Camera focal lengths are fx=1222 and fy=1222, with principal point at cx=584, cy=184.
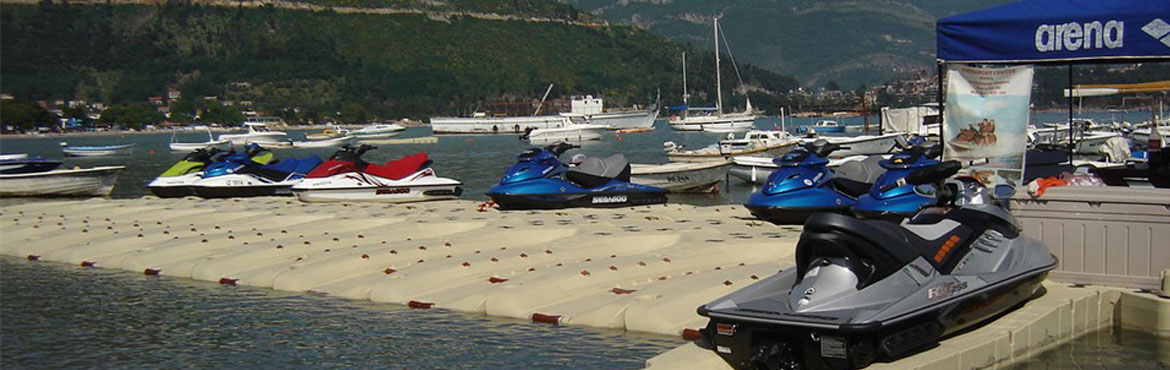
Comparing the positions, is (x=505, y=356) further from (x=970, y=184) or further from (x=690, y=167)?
(x=690, y=167)

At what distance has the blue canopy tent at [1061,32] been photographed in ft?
39.1

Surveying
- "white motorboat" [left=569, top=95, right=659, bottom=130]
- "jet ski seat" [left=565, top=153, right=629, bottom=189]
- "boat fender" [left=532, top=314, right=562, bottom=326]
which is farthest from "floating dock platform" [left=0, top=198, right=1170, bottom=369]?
"white motorboat" [left=569, top=95, right=659, bottom=130]

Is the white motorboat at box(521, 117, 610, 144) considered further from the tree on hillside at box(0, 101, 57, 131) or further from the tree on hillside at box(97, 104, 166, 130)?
the tree on hillside at box(97, 104, 166, 130)

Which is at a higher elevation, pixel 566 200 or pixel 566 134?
pixel 566 200

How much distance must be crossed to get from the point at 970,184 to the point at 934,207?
2.42 feet

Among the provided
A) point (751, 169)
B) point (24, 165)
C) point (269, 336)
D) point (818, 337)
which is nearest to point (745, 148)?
point (751, 169)

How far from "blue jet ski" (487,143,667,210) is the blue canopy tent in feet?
30.4

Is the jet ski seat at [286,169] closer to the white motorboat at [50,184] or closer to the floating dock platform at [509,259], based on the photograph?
the floating dock platform at [509,259]

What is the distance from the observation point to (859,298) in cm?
801

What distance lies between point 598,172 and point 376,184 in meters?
5.47

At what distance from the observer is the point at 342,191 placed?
80.9ft

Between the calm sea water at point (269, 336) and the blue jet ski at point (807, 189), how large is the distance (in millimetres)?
6997

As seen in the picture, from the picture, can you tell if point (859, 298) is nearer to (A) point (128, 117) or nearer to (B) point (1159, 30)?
(B) point (1159, 30)

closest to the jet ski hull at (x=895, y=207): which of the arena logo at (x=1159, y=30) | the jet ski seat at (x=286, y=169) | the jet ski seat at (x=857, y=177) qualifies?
the jet ski seat at (x=857, y=177)
